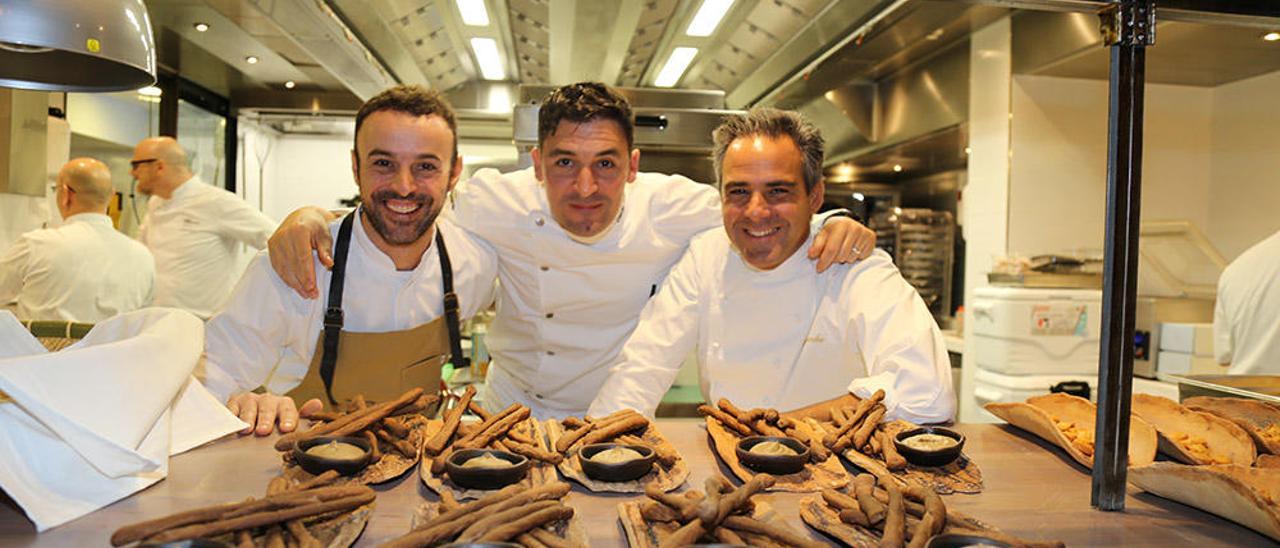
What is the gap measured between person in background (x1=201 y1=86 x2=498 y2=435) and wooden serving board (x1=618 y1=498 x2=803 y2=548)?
3.88ft

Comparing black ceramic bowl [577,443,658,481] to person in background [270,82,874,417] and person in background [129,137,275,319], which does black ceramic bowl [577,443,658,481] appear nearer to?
person in background [270,82,874,417]

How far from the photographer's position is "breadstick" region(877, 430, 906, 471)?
121cm

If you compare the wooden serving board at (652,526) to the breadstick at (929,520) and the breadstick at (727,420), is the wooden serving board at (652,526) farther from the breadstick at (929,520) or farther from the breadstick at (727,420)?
the breadstick at (727,420)

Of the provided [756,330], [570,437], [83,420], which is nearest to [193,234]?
[756,330]

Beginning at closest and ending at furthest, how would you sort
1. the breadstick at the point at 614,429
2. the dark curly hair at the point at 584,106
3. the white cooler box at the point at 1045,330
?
the breadstick at the point at 614,429
the dark curly hair at the point at 584,106
the white cooler box at the point at 1045,330

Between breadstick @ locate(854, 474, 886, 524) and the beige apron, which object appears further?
the beige apron

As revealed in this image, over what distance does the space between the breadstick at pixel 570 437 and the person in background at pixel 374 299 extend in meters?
0.88

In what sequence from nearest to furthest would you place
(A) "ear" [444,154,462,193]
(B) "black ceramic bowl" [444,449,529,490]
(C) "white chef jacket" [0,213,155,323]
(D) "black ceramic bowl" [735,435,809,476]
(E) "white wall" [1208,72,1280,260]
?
1. (B) "black ceramic bowl" [444,449,529,490]
2. (D) "black ceramic bowl" [735,435,809,476]
3. (A) "ear" [444,154,462,193]
4. (C) "white chef jacket" [0,213,155,323]
5. (E) "white wall" [1208,72,1280,260]

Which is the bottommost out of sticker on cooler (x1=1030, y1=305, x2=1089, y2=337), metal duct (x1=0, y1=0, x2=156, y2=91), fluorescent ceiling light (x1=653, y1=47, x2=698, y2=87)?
sticker on cooler (x1=1030, y1=305, x2=1089, y2=337)

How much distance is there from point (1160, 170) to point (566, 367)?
3426mm

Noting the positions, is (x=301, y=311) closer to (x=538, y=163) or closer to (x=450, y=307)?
(x=450, y=307)

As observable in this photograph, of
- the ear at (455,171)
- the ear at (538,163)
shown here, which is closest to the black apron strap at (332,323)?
the ear at (455,171)

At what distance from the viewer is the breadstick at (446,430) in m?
1.21

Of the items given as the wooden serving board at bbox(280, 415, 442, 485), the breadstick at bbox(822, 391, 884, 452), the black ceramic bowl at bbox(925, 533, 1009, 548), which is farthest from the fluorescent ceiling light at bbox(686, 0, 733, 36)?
the black ceramic bowl at bbox(925, 533, 1009, 548)
